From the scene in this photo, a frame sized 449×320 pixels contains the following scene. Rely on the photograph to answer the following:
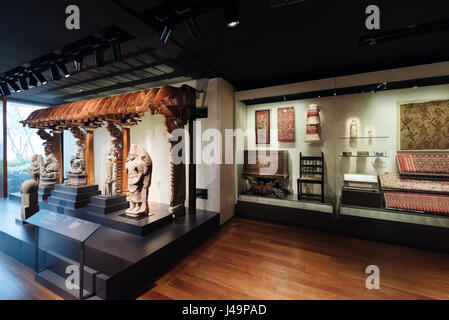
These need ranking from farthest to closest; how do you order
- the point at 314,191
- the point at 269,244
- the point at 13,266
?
the point at 314,191
the point at 269,244
the point at 13,266

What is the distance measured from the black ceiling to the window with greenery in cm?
262

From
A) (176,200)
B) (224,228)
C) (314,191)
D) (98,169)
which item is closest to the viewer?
(176,200)

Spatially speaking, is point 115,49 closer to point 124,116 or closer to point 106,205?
point 124,116

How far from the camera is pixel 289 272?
7.11 feet

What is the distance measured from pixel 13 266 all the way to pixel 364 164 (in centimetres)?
557

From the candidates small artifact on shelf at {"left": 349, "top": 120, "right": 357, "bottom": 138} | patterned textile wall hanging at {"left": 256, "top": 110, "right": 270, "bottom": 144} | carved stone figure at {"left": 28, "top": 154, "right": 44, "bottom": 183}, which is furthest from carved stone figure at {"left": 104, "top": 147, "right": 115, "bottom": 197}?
small artifact on shelf at {"left": 349, "top": 120, "right": 357, "bottom": 138}

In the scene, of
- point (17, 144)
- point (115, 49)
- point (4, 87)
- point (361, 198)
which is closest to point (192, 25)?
point (115, 49)

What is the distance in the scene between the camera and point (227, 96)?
12.6ft

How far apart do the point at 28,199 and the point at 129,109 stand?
2.21 metres

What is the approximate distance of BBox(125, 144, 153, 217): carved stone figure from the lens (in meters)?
2.75

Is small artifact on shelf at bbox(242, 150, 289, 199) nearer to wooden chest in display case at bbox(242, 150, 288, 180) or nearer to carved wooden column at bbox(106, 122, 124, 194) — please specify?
wooden chest in display case at bbox(242, 150, 288, 180)

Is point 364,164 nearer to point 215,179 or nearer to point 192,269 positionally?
point 215,179

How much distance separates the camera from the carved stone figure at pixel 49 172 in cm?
430
